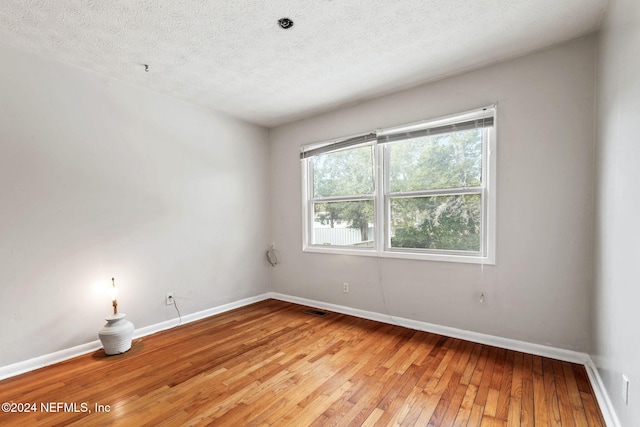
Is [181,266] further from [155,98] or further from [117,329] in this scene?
[155,98]

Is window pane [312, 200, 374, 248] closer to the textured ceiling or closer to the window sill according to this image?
the window sill

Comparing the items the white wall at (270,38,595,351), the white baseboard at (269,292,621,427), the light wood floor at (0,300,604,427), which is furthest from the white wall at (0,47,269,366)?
the white wall at (270,38,595,351)

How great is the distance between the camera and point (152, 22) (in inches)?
81.0

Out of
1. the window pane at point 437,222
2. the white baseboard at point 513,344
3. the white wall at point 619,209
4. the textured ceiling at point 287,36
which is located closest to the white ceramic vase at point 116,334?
the white baseboard at point 513,344

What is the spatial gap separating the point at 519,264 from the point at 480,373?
998 millimetres

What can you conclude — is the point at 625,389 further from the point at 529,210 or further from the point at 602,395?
the point at 529,210

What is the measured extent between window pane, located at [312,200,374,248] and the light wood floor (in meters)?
1.20

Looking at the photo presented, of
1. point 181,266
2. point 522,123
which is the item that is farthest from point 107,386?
point 522,123

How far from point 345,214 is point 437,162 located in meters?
1.32

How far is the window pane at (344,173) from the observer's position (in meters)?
3.62

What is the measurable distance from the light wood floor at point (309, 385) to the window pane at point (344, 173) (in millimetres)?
1763

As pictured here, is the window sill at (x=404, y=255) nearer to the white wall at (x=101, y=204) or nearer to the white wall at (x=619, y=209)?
the white wall at (x=619, y=209)

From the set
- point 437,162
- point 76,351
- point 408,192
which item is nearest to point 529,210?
point 437,162

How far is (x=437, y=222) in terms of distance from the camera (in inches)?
121
